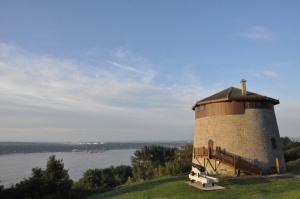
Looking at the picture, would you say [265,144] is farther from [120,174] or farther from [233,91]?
[120,174]

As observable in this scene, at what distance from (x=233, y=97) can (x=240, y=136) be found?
3.08 m

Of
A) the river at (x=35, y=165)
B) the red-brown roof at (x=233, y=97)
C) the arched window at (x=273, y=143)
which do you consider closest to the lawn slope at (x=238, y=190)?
the arched window at (x=273, y=143)

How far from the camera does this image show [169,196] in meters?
15.1

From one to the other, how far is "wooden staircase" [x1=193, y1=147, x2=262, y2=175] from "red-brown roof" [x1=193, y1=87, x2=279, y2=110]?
398cm

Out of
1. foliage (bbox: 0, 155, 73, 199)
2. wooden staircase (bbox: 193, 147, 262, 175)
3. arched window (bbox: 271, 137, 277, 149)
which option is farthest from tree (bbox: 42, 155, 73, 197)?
arched window (bbox: 271, 137, 277, 149)

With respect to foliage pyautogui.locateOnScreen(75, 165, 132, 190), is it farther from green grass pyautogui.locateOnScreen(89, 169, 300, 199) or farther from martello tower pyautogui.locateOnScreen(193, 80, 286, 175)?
green grass pyautogui.locateOnScreen(89, 169, 300, 199)

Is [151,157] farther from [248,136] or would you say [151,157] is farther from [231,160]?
[231,160]

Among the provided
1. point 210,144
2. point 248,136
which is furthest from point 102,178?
point 248,136

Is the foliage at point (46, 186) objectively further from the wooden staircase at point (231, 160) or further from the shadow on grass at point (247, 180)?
the shadow on grass at point (247, 180)

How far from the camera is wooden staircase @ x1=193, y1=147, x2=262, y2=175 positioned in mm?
20859

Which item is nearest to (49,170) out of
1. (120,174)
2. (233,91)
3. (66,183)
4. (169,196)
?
(66,183)

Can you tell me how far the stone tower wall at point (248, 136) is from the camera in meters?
21.8

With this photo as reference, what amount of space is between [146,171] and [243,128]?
30020 millimetres

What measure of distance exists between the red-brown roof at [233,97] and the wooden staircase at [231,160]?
398cm
